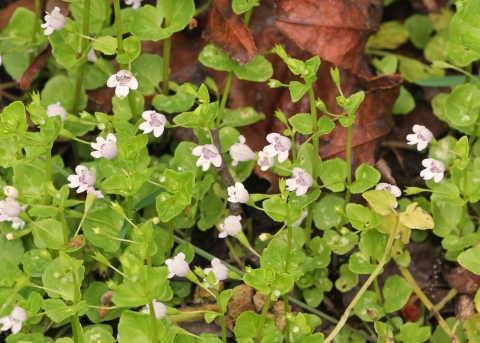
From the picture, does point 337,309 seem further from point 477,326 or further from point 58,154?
point 58,154

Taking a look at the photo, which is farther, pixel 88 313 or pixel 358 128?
pixel 358 128

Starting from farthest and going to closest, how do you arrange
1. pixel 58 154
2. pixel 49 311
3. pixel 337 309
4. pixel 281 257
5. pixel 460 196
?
pixel 58 154, pixel 337 309, pixel 460 196, pixel 281 257, pixel 49 311

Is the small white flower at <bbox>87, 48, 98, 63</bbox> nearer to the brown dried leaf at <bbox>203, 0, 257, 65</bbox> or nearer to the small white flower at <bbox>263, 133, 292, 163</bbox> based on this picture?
the brown dried leaf at <bbox>203, 0, 257, 65</bbox>

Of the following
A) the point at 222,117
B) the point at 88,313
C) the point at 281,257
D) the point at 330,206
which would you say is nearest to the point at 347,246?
the point at 330,206

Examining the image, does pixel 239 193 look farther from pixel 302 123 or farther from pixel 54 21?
pixel 54 21

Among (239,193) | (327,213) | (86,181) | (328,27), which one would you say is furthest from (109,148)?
(328,27)

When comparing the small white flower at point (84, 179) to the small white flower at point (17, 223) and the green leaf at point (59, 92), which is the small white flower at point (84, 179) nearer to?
the small white flower at point (17, 223)

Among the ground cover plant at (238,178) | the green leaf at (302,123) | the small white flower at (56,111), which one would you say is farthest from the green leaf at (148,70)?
the green leaf at (302,123)

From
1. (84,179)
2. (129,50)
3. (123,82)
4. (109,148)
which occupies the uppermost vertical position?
(129,50)
